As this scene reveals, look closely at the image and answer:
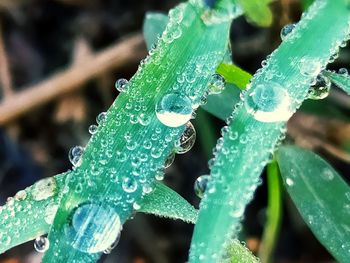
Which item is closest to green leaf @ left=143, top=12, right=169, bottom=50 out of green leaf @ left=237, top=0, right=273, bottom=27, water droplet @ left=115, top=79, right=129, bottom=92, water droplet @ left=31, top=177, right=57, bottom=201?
green leaf @ left=237, top=0, right=273, bottom=27

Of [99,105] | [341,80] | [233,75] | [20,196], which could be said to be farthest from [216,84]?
[99,105]

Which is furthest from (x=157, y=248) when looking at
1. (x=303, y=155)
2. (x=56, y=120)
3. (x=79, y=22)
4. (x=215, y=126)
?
(x=79, y=22)

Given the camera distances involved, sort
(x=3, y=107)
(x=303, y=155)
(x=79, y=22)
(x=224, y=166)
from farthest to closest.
A: (x=79, y=22) < (x=3, y=107) < (x=303, y=155) < (x=224, y=166)

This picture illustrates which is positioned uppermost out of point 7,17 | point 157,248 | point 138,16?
point 138,16

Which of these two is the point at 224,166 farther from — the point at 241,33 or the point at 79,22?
the point at 79,22

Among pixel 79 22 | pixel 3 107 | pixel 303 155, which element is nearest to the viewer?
pixel 303 155

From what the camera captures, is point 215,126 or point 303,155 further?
point 215,126

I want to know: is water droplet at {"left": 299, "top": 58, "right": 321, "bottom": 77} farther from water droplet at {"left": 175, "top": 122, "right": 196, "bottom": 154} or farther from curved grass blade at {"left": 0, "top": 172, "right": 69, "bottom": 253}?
curved grass blade at {"left": 0, "top": 172, "right": 69, "bottom": 253}
